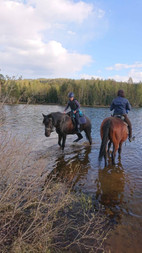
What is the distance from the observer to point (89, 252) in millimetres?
2498

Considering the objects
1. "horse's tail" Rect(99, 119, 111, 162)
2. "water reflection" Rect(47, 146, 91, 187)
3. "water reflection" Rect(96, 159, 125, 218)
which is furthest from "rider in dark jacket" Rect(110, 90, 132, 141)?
"water reflection" Rect(47, 146, 91, 187)

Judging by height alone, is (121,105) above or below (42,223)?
above

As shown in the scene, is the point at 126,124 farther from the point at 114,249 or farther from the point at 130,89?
the point at 130,89

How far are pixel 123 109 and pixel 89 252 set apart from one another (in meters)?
5.78

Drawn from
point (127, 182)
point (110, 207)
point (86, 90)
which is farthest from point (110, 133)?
point (86, 90)

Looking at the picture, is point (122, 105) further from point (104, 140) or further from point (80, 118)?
point (80, 118)

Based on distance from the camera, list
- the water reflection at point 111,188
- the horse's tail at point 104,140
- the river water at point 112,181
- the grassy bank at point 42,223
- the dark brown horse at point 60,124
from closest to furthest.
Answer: the grassy bank at point 42,223 → the river water at point 112,181 → the water reflection at point 111,188 → the horse's tail at point 104,140 → the dark brown horse at point 60,124

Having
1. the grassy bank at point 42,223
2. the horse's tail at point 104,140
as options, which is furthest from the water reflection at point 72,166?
the grassy bank at point 42,223

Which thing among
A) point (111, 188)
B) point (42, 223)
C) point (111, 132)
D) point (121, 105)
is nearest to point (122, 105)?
point (121, 105)

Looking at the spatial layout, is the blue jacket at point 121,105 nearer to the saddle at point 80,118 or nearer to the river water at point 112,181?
the saddle at point 80,118

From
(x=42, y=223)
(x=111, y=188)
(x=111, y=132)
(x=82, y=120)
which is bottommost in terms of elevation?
(x=111, y=188)

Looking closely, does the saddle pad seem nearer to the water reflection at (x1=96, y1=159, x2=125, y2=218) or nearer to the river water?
the river water

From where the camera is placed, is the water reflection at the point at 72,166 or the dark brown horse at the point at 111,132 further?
the dark brown horse at the point at 111,132

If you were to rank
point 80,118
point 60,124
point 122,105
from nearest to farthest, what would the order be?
point 122,105 < point 60,124 < point 80,118
